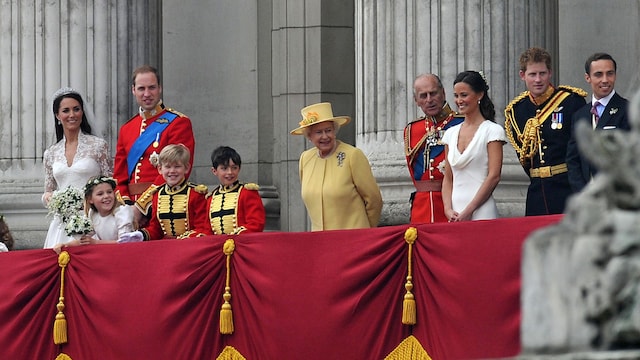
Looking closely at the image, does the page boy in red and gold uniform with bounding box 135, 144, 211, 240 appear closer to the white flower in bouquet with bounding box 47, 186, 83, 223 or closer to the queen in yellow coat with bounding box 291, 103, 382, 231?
the white flower in bouquet with bounding box 47, 186, 83, 223

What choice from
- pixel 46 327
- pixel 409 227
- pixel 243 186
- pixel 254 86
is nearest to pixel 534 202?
pixel 409 227

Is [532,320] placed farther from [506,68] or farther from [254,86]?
[254,86]

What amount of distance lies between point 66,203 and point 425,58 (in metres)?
2.85

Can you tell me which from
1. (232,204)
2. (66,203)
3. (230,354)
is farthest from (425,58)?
(230,354)

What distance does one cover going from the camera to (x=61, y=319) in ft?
38.8

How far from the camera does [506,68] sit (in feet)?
42.8

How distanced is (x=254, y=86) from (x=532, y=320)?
12.8 metres

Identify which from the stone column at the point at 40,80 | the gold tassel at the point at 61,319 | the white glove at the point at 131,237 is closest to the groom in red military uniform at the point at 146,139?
the white glove at the point at 131,237

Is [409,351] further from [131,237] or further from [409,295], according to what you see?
[131,237]

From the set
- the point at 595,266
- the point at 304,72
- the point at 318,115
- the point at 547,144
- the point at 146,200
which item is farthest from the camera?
the point at 304,72

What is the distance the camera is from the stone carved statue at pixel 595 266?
13.6 feet

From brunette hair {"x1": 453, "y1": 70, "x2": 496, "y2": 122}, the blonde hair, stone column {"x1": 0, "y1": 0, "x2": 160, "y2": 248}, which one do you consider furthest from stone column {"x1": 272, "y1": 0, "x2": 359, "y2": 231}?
brunette hair {"x1": 453, "y1": 70, "x2": 496, "y2": 122}

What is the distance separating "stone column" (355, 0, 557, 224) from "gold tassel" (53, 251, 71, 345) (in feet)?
8.27

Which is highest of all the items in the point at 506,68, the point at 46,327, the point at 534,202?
the point at 506,68
